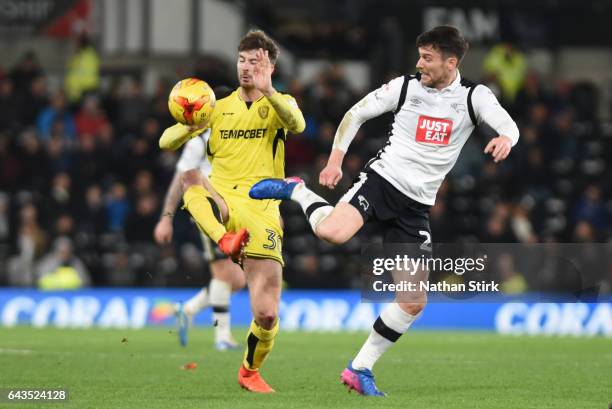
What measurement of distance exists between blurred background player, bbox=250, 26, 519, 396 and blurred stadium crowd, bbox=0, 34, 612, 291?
8.74 meters

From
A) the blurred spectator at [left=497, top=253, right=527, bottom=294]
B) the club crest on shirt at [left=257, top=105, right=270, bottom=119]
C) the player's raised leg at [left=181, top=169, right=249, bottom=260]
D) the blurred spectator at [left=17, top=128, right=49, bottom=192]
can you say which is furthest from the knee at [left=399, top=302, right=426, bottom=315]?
the blurred spectator at [left=17, top=128, right=49, bottom=192]

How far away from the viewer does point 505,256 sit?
18.3 metres

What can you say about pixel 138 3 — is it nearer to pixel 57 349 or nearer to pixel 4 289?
pixel 4 289

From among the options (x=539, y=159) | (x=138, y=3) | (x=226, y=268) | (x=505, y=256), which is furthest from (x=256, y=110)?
(x=138, y=3)

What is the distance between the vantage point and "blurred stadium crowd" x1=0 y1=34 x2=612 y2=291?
67.2 feet

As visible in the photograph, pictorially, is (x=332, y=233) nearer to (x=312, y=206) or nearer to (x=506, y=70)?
(x=312, y=206)

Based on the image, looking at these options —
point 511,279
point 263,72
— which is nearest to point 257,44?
point 263,72

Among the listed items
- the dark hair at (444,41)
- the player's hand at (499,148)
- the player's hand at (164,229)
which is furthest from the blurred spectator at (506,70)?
the player's hand at (499,148)

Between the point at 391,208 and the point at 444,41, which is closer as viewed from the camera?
the point at 444,41

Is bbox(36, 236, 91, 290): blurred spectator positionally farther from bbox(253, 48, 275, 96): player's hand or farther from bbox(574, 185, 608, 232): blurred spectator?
bbox(253, 48, 275, 96): player's hand

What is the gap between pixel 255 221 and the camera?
397 inches

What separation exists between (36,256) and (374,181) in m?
11.6

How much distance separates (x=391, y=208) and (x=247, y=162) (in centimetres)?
114

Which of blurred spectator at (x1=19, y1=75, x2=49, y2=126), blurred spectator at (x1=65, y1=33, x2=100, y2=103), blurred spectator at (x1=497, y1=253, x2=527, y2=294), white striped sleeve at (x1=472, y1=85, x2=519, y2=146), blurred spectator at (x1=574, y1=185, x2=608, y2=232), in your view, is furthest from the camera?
blurred spectator at (x1=65, y1=33, x2=100, y2=103)
